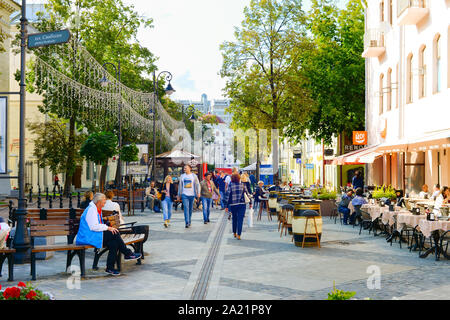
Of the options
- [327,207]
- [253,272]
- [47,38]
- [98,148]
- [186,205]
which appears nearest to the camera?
[253,272]

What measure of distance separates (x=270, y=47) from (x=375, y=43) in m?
6.12

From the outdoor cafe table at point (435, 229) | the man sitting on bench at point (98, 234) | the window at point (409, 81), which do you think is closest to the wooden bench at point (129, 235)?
the man sitting on bench at point (98, 234)

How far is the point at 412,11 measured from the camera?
22.3m

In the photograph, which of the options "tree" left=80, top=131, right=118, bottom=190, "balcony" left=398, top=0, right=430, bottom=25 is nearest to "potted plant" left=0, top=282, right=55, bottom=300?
"balcony" left=398, top=0, right=430, bottom=25

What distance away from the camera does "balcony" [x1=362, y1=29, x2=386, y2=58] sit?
29703mm

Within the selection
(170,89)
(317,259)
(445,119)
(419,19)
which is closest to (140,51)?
(170,89)

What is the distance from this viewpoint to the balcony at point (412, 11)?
2218 cm

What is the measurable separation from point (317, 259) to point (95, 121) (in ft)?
95.3

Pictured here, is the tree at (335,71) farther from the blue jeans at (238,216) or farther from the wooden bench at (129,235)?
the wooden bench at (129,235)

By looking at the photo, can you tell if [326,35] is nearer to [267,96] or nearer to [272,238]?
[267,96]

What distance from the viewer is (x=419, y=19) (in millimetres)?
22984

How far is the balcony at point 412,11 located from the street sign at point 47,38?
1575 cm

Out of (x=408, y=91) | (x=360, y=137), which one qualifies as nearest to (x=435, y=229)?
(x=408, y=91)

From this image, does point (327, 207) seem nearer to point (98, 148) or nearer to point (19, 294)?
point (98, 148)
